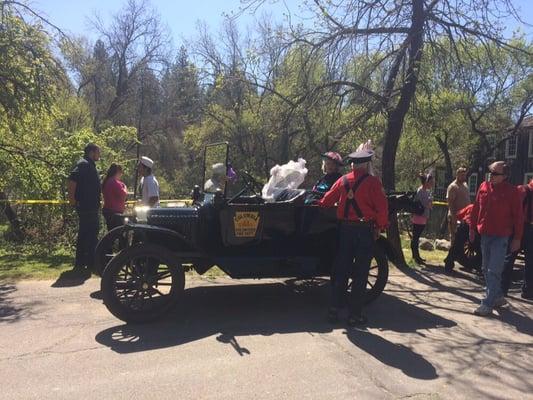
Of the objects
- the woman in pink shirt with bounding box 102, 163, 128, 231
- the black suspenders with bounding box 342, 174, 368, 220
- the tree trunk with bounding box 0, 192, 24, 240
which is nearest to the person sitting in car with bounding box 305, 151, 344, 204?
the black suspenders with bounding box 342, 174, 368, 220

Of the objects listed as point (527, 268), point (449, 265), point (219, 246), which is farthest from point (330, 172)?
point (449, 265)

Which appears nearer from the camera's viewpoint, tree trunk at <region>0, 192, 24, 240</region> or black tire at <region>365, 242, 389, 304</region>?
black tire at <region>365, 242, 389, 304</region>

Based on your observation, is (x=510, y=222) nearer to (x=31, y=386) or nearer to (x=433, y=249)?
(x=31, y=386)

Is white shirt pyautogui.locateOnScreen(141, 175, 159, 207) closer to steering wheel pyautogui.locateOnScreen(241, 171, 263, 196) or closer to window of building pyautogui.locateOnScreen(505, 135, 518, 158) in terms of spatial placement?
steering wheel pyautogui.locateOnScreen(241, 171, 263, 196)

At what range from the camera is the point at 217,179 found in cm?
654

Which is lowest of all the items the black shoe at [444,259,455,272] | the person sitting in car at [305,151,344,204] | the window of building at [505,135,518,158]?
the black shoe at [444,259,455,272]

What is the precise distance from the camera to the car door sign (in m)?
6.14

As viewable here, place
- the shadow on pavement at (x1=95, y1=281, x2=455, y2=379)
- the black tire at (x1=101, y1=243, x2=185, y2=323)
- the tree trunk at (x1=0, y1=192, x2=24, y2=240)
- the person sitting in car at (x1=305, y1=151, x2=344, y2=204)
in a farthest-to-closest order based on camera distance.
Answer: the tree trunk at (x1=0, y1=192, x2=24, y2=240) → the person sitting in car at (x1=305, y1=151, x2=344, y2=204) → the black tire at (x1=101, y1=243, x2=185, y2=323) → the shadow on pavement at (x1=95, y1=281, x2=455, y2=379)

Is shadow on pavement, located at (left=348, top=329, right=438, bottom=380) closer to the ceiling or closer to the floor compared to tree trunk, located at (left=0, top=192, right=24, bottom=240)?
closer to the floor

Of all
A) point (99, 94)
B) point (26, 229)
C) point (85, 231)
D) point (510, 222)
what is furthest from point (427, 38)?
point (99, 94)

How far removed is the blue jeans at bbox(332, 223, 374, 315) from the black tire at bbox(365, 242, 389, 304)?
740mm

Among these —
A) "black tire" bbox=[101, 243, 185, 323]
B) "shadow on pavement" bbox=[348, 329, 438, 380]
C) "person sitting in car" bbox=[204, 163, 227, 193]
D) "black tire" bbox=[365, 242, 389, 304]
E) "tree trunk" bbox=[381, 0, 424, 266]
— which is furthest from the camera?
"tree trunk" bbox=[381, 0, 424, 266]

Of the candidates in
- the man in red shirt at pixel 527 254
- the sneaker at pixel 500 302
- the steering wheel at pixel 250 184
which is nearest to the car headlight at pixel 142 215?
the steering wheel at pixel 250 184

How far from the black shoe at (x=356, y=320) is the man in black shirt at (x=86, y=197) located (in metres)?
4.12
